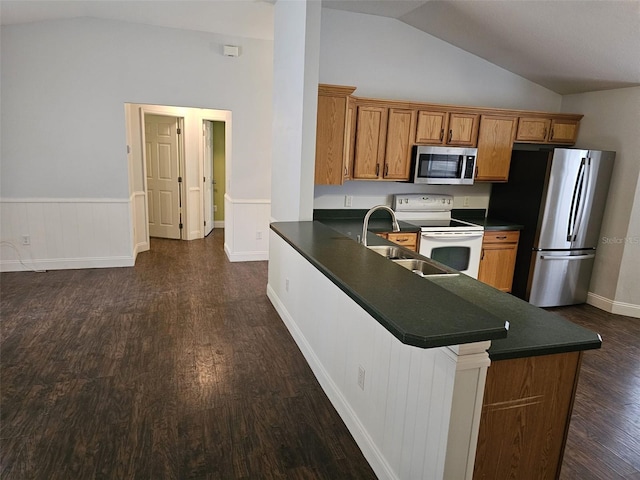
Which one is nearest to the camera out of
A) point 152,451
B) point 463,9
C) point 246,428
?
point 152,451

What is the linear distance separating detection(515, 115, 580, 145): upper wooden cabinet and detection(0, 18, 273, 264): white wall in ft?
10.4

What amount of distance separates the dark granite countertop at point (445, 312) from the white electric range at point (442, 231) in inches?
77.8

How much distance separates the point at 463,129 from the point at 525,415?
350 cm

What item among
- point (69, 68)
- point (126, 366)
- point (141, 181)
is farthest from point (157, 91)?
point (126, 366)

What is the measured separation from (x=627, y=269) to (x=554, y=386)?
3612mm

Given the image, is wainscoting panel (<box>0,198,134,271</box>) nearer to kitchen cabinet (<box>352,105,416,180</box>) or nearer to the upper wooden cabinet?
kitchen cabinet (<box>352,105,416,180</box>)

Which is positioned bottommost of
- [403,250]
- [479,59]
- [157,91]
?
[403,250]

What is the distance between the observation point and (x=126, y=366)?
2896 millimetres

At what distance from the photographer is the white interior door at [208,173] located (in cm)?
702

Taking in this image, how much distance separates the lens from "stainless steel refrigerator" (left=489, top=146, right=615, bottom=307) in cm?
429

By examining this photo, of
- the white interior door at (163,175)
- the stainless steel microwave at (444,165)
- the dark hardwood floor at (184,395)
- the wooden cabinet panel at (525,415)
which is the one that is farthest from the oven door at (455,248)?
the white interior door at (163,175)

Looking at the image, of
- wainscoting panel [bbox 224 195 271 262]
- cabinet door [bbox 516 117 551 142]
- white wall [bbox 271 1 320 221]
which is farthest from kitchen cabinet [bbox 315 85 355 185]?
cabinet door [bbox 516 117 551 142]

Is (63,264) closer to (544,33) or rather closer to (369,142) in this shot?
(369,142)

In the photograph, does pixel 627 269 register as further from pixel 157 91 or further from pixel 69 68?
pixel 69 68
